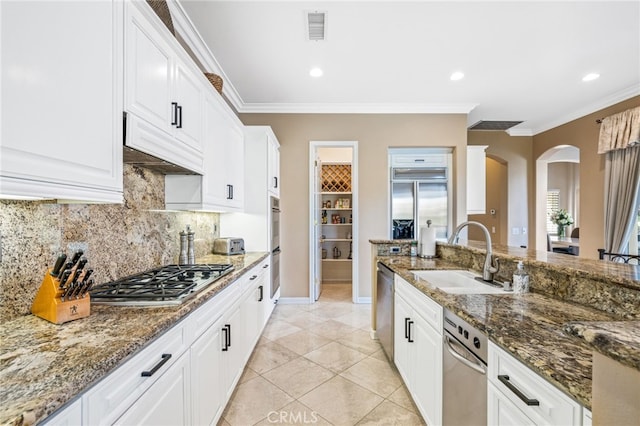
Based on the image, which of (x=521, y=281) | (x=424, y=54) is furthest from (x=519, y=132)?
(x=521, y=281)

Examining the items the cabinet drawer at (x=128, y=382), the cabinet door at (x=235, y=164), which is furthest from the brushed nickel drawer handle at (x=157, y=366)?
the cabinet door at (x=235, y=164)

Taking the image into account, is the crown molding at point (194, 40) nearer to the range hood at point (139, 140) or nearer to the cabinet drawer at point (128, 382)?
the range hood at point (139, 140)

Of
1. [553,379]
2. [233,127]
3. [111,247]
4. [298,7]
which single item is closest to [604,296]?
[553,379]

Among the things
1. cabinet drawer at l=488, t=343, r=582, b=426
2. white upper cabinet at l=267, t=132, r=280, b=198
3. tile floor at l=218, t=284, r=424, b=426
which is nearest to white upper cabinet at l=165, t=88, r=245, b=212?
white upper cabinet at l=267, t=132, r=280, b=198

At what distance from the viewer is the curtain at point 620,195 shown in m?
3.58

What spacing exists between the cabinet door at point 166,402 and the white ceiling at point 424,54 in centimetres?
249

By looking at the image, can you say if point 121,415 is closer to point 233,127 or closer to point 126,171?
point 126,171

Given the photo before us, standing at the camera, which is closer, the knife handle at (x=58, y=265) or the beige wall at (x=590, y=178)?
the knife handle at (x=58, y=265)

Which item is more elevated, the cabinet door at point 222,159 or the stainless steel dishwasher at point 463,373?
the cabinet door at point 222,159

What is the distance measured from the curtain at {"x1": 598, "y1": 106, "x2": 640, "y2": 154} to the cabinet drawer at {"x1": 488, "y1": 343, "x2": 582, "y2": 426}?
4.43 meters

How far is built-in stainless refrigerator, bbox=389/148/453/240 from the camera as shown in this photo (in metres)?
4.24

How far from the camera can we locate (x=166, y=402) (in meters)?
1.09

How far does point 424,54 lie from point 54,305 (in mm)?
3351

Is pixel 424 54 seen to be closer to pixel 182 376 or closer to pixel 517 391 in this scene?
pixel 517 391
